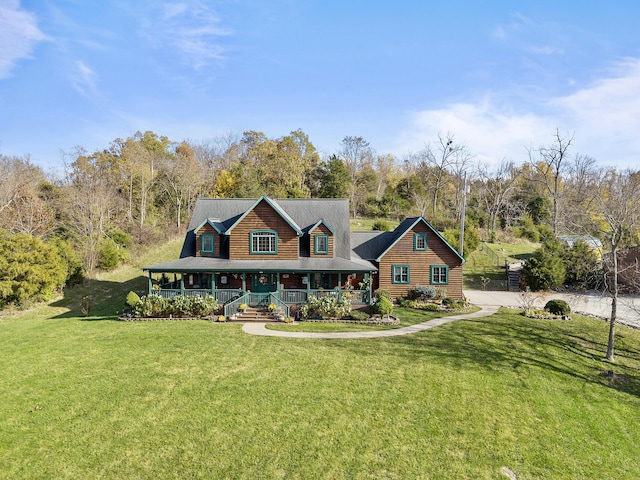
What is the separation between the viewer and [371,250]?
27125 mm

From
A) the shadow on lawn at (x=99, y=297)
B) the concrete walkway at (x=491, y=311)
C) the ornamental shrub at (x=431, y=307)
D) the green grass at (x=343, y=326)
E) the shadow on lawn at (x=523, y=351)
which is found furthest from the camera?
the ornamental shrub at (x=431, y=307)

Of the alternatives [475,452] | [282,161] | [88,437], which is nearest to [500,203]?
[282,161]

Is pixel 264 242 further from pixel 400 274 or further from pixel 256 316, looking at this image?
pixel 400 274

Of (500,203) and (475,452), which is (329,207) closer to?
(475,452)

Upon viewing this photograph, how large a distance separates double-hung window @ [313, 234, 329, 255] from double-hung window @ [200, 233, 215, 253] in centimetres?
710

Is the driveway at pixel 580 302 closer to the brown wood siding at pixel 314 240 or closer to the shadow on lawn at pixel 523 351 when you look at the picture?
the shadow on lawn at pixel 523 351

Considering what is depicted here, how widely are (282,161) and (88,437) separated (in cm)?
4614

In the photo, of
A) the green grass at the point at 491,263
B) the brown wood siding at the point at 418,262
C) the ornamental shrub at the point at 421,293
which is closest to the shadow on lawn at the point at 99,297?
the brown wood siding at the point at 418,262

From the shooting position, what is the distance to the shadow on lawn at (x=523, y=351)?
1417 centimetres

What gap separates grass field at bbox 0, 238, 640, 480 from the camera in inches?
342

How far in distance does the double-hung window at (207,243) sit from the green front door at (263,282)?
11.7ft

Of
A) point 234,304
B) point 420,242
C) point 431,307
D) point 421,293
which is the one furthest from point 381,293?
point 234,304

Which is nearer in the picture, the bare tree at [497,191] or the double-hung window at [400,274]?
the double-hung window at [400,274]

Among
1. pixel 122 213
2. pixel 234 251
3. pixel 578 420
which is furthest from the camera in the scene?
pixel 122 213
